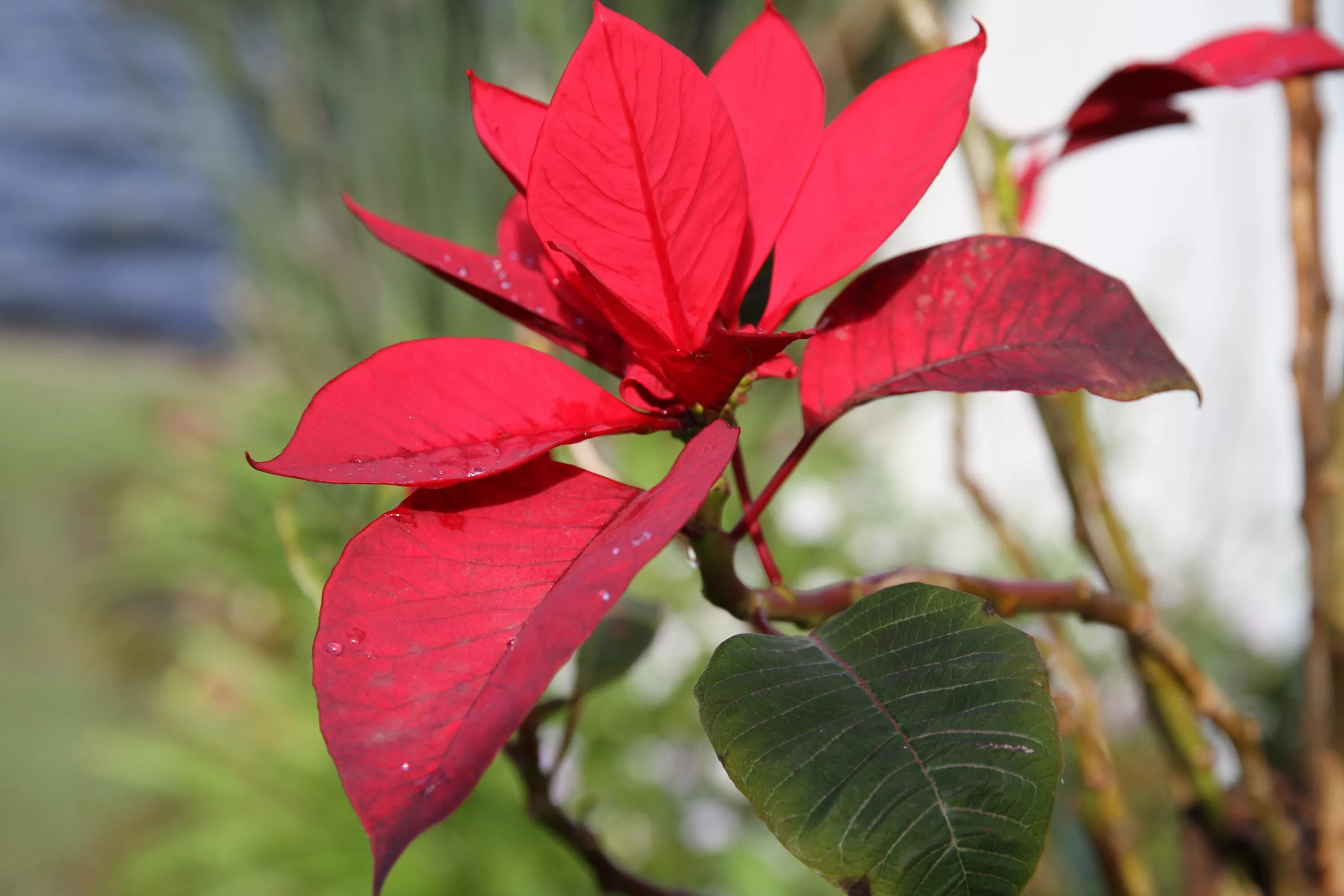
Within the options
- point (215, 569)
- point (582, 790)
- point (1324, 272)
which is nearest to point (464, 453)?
point (1324, 272)

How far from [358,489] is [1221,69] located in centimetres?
37

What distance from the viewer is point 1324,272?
39 centimetres

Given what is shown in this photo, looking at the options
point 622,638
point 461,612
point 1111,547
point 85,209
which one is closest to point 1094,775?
point 1111,547

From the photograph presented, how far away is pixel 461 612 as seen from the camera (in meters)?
0.18

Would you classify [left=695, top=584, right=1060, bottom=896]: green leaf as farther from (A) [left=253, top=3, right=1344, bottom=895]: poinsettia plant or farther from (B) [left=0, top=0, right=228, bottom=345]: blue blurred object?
(B) [left=0, top=0, right=228, bottom=345]: blue blurred object

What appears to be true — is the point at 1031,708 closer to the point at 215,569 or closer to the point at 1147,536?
the point at 1147,536

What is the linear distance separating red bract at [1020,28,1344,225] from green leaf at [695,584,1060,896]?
195mm

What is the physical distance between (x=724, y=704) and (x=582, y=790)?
3.51 ft

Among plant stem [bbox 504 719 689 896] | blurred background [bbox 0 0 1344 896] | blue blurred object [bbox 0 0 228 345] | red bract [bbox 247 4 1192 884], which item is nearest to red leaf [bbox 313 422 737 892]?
red bract [bbox 247 4 1192 884]

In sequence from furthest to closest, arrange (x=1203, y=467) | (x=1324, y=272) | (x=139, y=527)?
(x=139, y=527) → (x=1203, y=467) → (x=1324, y=272)

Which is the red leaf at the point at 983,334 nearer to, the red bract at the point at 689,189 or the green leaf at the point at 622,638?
the red bract at the point at 689,189

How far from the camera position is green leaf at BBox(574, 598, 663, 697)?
35 centimetres

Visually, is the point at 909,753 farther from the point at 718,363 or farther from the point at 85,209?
the point at 85,209

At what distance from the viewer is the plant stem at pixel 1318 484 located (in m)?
0.38
